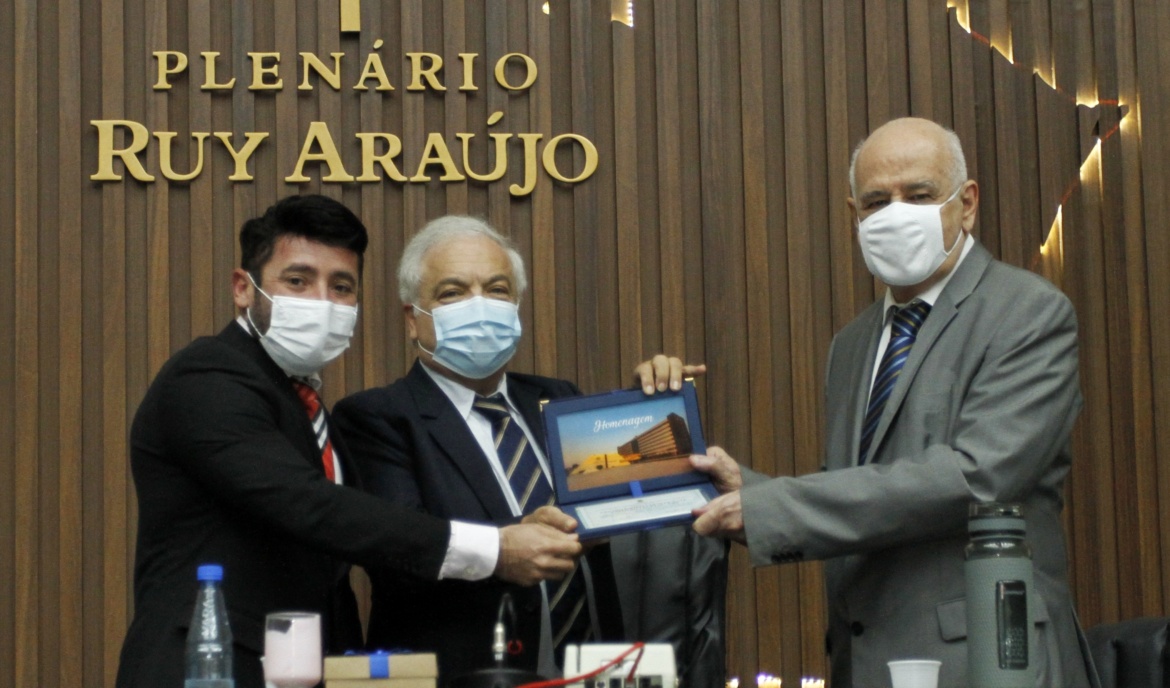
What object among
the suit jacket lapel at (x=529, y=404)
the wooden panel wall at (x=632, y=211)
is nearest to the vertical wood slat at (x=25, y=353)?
the wooden panel wall at (x=632, y=211)

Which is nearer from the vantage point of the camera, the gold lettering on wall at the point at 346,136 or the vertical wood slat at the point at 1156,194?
the gold lettering on wall at the point at 346,136

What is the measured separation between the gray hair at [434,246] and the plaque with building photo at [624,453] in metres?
0.57

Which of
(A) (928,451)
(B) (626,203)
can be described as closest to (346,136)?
(B) (626,203)

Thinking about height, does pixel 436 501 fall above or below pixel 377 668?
above

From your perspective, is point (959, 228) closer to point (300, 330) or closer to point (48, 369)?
point (300, 330)

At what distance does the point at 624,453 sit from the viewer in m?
3.01

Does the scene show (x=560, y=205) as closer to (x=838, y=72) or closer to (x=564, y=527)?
(x=838, y=72)

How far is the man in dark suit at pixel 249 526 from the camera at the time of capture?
289 centimetres

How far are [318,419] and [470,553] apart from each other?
0.51m

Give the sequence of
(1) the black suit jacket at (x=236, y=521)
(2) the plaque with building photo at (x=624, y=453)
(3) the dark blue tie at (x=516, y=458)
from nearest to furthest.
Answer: (1) the black suit jacket at (x=236, y=521) < (2) the plaque with building photo at (x=624, y=453) < (3) the dark blue tie at (x=516, y=458)

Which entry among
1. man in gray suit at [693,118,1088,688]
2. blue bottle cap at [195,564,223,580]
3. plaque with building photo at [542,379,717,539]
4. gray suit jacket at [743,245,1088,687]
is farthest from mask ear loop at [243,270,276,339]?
gray suit jacket at [743,245,1088,687]

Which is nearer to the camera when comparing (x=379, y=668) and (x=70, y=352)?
(x=379, y=668)

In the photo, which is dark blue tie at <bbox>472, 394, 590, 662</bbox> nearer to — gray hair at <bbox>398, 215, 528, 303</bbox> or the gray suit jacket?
gray hair at <bbox>398, 215, 528, 303</bbox>

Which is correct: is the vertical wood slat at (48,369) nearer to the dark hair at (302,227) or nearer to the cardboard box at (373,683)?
the dark hair at (302,227)
